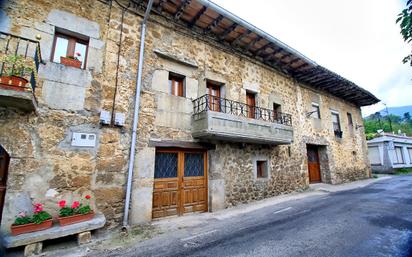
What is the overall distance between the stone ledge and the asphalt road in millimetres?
756

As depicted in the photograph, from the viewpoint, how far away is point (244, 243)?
11.9 ft

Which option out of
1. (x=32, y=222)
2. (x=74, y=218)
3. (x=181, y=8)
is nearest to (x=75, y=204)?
(x=74, y=218)

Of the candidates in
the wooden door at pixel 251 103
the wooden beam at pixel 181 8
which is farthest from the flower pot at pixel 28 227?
the wooden door at pixel 251 103

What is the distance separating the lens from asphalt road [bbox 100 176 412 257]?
3.28m

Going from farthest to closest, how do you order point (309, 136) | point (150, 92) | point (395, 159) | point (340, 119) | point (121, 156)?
point (395, 159)
point (340, 119)
point (309, 136)
point (150, 92)
point (121, 156)

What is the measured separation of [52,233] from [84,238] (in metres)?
0.57

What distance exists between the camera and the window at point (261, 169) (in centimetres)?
786

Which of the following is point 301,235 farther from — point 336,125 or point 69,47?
point 336,125

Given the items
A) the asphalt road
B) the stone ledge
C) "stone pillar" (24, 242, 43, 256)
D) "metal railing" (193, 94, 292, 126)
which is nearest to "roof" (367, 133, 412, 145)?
"metal railing" (193, 94, 292, 126)

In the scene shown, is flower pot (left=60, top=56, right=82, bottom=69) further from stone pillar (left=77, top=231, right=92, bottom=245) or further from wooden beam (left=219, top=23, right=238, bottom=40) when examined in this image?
wooden beam (left=219, top=23, right=238, bottom=40)

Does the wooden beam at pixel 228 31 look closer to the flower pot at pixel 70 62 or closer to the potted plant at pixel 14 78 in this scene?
the flower pot at pixel 70 62

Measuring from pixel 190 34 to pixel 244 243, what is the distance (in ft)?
21.3

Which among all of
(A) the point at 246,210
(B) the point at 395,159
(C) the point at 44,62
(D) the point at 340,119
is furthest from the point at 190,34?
(B) the point at 395,159

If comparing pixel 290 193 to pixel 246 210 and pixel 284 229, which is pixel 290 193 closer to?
pixel 246 210
